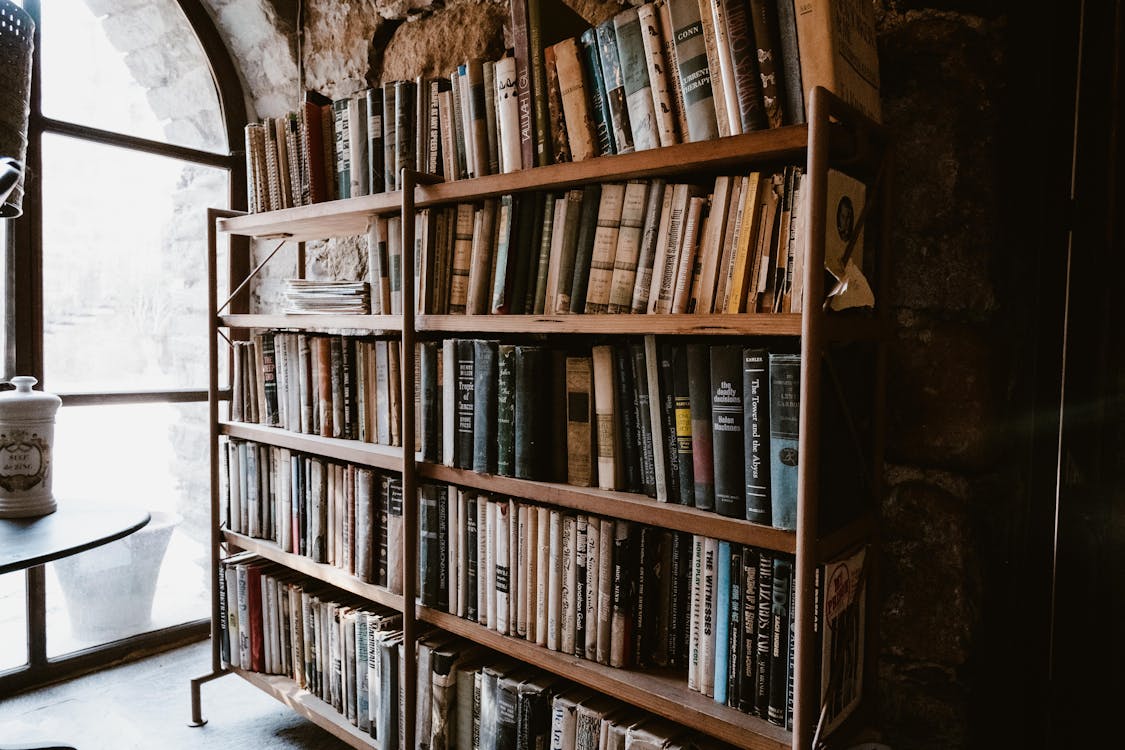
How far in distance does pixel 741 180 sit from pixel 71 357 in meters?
2.32

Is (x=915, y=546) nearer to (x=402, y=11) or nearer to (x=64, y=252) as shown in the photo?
(x=402, y=11)

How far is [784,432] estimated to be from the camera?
1053 mm

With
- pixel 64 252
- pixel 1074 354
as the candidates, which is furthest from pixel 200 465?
pixel 1074 354

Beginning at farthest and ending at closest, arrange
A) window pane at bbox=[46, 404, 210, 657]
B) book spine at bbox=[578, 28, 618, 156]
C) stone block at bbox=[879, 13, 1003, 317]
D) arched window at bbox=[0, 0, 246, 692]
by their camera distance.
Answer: window pane at bbox=[46, 404, 210, 657], arched window at bbox=[0, 0, 246, 692], book spine at bbox=[578, 28, 618, 156], stone block at bbox=[879, 13, 1003, 317]

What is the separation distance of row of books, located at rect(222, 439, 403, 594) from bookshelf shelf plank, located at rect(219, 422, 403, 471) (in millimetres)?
42

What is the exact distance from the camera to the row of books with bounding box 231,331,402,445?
5.65 ft

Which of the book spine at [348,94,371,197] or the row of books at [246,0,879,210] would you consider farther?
the book spine at [348,94,371,197]

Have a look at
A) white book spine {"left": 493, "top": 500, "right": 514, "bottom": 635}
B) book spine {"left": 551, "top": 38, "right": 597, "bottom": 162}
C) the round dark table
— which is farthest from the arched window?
book spine {"left": 551, "top": 38, "right": 597, "bottom": 162}

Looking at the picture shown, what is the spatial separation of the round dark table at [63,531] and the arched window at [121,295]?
0.62 m

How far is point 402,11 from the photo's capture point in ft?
7.10

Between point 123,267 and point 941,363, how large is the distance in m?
2.63

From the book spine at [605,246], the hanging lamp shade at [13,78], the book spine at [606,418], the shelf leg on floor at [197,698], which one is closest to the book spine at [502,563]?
the book spine at [606,418]

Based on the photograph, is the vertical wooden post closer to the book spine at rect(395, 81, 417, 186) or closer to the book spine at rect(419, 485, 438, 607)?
the book spine at rect(419, 485, 438, 607)

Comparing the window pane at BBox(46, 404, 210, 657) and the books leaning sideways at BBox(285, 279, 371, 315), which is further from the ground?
the books leaning sideways at BBox(285, 279, 371, 315)
